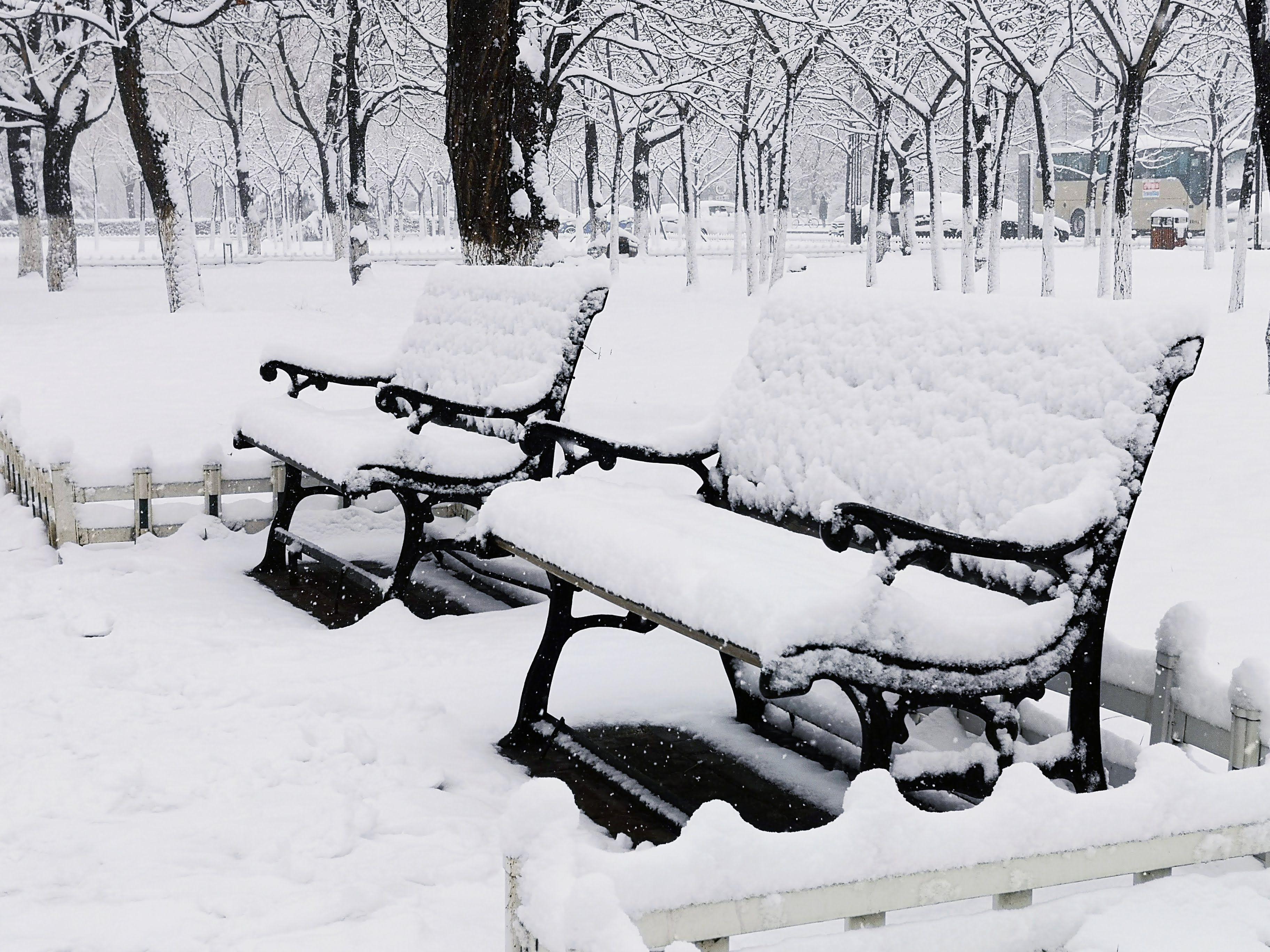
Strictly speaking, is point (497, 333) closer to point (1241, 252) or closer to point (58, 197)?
point (1241, 252)

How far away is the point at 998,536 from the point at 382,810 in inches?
62.3

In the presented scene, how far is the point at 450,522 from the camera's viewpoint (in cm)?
664

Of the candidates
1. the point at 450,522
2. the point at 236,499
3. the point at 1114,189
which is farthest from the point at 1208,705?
the point at 1114,189

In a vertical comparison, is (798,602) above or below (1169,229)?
below

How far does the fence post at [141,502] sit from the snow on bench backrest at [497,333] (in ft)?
3.97

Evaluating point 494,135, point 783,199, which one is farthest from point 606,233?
point 494,135

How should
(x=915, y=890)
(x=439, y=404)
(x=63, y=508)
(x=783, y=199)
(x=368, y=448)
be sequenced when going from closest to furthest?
(x=915, y=890) → (x=368, y=448) → (x=439, y=404) → (x=63, y=508) → (x=783, y=199)

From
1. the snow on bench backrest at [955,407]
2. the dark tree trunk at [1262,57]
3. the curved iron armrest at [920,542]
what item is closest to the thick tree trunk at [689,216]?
the dark tree trunk at [1262,57]

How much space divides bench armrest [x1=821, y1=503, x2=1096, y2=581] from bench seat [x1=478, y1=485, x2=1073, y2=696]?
8 cm

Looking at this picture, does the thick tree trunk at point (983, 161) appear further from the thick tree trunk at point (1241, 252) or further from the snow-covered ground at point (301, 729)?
the snow-covered ground at point (301, 729)

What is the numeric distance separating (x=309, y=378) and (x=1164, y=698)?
444cm

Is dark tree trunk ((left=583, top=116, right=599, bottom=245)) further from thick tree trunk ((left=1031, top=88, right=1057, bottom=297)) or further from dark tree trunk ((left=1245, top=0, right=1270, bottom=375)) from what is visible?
dark tree trunk ((left=1245, top=0, right=1270, bottom=375))

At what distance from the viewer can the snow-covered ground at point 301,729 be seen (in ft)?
9.01

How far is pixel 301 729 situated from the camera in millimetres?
3906
